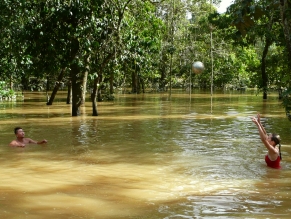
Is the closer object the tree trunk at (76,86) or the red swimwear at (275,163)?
the red swimwear at (275,163)

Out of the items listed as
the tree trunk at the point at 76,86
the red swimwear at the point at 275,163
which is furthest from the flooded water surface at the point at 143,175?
the tree trunk at the point at 76,86

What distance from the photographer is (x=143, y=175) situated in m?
8.57

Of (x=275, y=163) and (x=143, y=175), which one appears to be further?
(x=275, y=163)

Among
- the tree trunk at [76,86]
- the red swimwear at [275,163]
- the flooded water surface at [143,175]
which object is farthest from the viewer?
the tree trunk at [76,86]

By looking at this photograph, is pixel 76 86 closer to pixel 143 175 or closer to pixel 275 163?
pixel 143 175

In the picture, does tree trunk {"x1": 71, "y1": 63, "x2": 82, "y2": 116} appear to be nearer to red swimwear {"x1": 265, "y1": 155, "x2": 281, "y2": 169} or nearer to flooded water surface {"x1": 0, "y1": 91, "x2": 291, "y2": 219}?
flooded water surface {"x1": 0, "y1": 91, "x2": 291, "y2": 219}

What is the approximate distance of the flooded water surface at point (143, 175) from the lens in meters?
6.35

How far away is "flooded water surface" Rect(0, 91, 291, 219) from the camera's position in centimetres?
635

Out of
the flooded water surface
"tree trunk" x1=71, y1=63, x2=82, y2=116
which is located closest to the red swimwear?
the flooded water surface

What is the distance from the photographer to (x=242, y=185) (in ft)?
25.5

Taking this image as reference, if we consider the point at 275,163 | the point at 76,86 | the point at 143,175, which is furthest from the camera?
the point at 76,86

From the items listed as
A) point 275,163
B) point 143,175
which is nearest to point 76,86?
point 143,175

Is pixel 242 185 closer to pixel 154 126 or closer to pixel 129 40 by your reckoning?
pixel 154 126

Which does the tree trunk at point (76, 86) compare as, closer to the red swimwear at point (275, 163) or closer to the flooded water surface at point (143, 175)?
the flooded water surface at point (143, 175)
